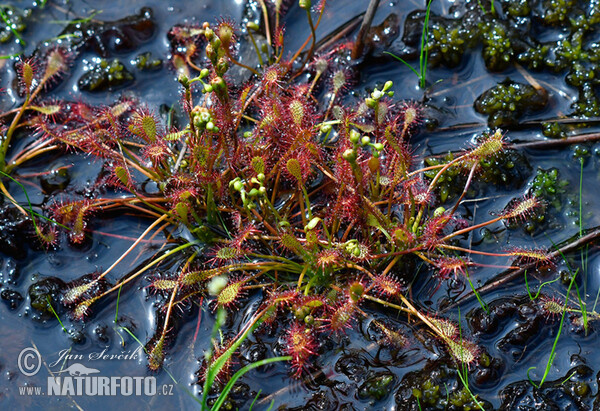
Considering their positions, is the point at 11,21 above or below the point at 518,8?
above

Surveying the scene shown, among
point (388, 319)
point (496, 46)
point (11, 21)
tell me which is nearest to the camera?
point (388, 319)

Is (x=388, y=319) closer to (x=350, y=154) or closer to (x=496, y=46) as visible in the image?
(x=350, y=154)

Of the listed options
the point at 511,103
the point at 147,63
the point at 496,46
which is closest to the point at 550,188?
the point at 511,103

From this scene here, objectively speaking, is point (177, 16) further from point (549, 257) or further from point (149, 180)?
point (549, 257)

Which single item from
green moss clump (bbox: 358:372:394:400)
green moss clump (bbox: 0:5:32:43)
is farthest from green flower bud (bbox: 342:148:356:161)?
green moss clump (bbox: 0:5:32:43)

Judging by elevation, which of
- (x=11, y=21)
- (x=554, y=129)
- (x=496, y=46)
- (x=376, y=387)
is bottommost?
(x=376, y=387)

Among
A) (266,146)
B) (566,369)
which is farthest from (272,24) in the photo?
(566,369)

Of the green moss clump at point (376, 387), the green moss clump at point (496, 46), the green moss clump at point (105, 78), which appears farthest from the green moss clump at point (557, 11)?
the green moss clump at point (105, 78)
